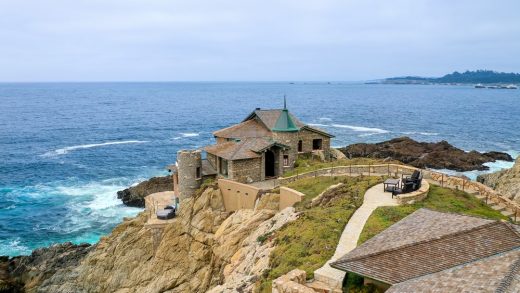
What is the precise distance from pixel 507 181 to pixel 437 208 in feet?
95.2

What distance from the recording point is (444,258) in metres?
15.7

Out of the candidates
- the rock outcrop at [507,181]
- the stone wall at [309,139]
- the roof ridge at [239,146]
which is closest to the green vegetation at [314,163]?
the stone wall at [309,139]

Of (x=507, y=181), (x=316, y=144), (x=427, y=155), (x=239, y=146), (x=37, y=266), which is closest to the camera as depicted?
(x=37, y=266)

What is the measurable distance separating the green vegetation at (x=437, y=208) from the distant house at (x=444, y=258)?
5.77 meters

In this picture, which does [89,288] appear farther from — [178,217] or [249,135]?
[249,135]

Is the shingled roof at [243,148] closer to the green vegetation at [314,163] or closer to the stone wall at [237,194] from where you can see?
the stone wall at [237,194]

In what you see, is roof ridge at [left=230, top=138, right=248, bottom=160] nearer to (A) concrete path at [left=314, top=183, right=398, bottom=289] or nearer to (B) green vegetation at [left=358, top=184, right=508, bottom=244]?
(A) concrete path at [left=314, top=183, right=398, bottom=289]

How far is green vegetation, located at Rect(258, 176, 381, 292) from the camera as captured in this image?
22031mm

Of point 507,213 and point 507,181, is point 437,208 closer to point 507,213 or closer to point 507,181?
point 507,213

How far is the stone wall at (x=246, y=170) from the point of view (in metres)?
38.4

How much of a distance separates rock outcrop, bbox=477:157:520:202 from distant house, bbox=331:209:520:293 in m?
30.0

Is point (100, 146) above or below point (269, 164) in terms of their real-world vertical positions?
below

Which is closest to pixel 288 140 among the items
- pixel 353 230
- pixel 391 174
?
pixel 391 174

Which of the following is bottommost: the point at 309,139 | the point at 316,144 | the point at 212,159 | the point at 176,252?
the point at 176,252
